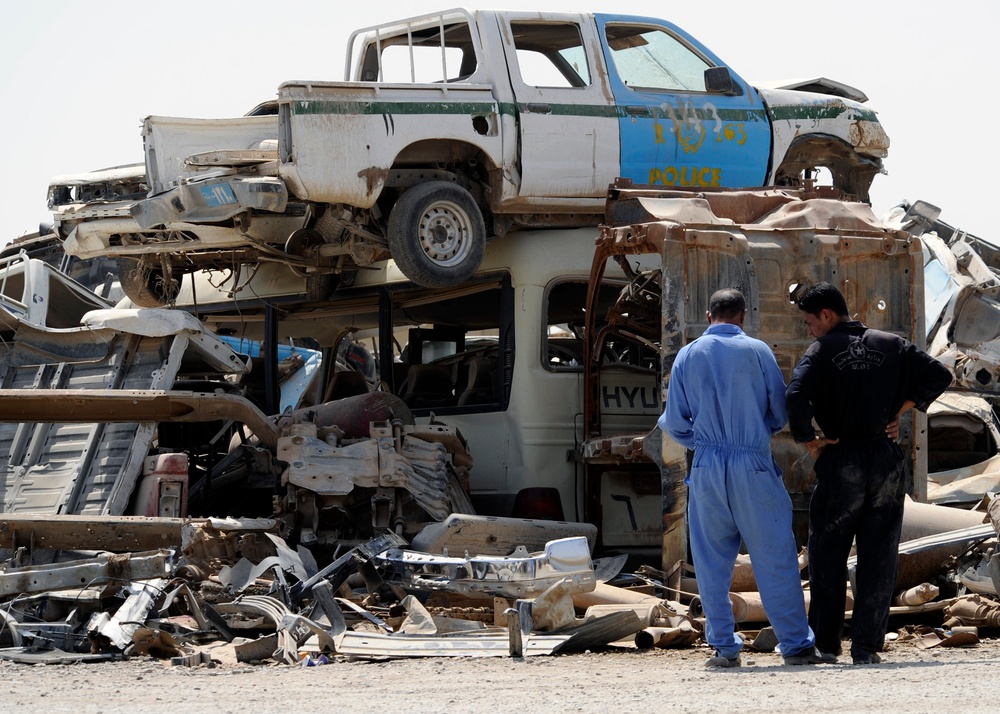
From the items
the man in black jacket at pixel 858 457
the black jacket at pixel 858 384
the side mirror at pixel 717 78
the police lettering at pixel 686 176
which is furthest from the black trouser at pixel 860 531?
the side mirror at pixel 717 78

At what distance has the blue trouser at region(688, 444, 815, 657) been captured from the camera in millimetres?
6184

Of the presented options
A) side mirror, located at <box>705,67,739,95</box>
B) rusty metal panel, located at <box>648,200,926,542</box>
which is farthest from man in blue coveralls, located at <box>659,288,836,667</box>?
side mirror, located at <box>705,67,739,95</box>

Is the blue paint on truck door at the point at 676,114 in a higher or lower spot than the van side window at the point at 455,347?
higher

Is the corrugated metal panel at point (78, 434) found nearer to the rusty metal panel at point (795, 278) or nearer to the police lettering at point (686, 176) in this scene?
the rusty metal panel at point (795, 278)

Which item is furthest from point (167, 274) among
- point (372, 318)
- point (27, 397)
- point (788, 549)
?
point (788, 549)

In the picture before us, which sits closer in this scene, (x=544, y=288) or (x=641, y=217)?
(x=641, y=217)

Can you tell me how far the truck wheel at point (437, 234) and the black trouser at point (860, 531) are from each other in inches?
177

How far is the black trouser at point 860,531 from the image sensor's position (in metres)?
6.19

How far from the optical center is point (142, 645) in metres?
6.79

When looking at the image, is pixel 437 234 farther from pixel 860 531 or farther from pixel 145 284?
pixel 860 531

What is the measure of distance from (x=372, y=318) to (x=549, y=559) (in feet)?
18.2

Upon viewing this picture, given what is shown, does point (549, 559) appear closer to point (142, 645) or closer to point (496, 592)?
point (496, 592)

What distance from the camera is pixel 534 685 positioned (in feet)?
18.1

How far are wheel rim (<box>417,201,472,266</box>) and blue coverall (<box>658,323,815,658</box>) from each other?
4.20 m
